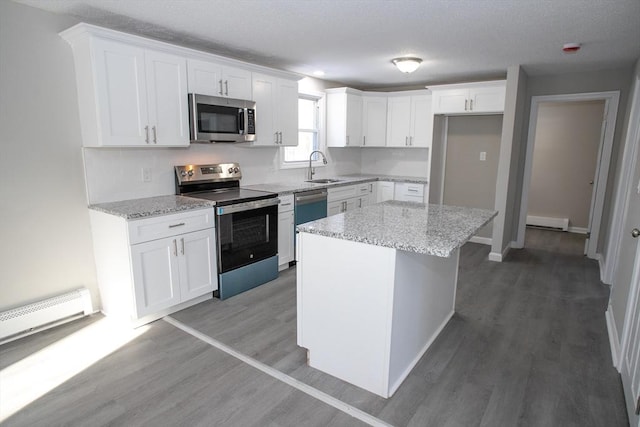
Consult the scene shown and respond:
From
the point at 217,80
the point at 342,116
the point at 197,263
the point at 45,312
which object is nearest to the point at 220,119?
the point at 217,80

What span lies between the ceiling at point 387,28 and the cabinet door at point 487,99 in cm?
34

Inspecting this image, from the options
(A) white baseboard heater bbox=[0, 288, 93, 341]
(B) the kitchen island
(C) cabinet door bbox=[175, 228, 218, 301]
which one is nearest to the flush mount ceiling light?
(B) the kitchen island

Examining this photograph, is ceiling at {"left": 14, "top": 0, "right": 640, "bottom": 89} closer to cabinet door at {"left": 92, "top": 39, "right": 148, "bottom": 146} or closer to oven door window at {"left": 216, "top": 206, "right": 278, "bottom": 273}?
cabinet door at {"left": 92, "top": 39, "right": 148, "bottom": 146}

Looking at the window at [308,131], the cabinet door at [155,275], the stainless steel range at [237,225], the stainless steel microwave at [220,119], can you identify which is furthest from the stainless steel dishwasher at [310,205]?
the cabinet door at [155,275]

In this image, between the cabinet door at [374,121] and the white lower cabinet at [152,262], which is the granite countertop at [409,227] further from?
the cabinet door at [374,121]

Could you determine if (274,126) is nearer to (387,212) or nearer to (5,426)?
(387,212)

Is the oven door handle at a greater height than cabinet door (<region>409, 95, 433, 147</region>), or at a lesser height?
lesser

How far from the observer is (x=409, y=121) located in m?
5.57

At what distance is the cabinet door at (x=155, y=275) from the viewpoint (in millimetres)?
2770

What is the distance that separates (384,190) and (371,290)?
3764mm

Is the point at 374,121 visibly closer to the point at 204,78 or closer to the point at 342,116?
the point at 342,116

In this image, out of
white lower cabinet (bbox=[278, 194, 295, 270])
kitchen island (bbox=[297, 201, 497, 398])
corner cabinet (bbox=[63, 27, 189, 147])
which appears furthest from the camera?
white lower cabinet (bbox=[278, 194, 295, 270])

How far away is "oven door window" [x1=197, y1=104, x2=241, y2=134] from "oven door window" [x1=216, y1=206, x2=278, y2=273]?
2.70ft

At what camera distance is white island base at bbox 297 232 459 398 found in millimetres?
2018
